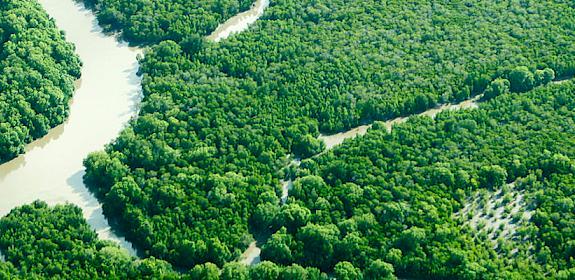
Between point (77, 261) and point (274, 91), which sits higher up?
point (274, 91)

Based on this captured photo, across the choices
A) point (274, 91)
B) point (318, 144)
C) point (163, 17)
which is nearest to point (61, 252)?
point (318, 144)

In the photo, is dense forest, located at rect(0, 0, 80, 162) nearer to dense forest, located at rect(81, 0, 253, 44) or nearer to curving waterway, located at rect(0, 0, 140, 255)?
curving waterway, located at rect(0, 0, 140, 255)

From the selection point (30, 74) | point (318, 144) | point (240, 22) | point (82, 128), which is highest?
point (30, 74)

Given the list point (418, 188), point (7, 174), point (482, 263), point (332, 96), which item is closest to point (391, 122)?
point (332, 96)

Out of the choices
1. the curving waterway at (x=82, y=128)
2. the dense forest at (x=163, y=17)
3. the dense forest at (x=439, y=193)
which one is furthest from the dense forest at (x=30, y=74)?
the dense forest at (x=439, y=193)

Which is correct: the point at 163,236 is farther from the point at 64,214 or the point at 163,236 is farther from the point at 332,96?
the point at 332,96

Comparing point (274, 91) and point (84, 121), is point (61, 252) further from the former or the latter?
point (274, 91)

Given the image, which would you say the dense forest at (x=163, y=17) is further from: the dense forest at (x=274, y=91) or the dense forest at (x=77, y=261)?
the dense forest at (x=77, y=261)
